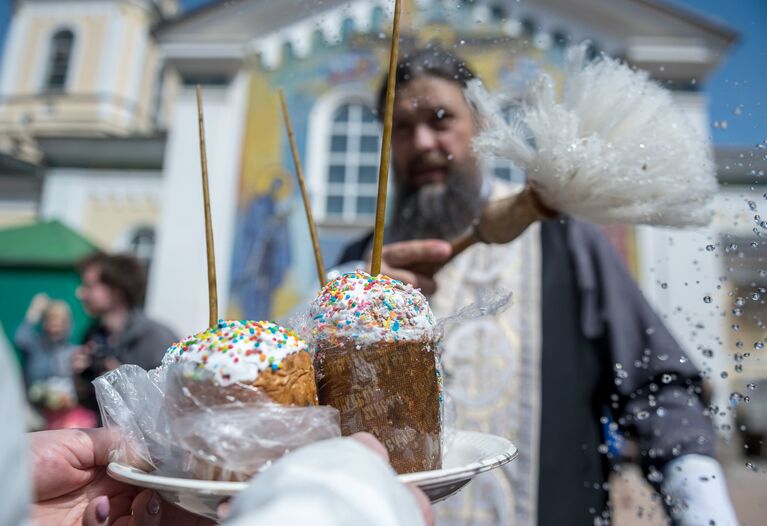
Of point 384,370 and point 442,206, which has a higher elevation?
point 442,206

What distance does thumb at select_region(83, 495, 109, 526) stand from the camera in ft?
2.79

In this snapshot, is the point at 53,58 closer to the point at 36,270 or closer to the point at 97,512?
the point at 36,270

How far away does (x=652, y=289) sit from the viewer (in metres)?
4.35

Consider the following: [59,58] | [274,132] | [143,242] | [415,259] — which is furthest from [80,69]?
[415,259]

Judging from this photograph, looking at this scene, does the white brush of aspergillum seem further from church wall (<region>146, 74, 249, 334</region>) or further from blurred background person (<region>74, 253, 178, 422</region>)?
church wall (<region>146, 74, 249, 334</region>)

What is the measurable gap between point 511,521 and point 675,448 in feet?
2.15

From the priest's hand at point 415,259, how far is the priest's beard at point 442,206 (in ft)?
0.95

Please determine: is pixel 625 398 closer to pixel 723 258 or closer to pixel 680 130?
pixel 723 258

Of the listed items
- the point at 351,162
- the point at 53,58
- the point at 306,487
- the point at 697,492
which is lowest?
the point at 697,492

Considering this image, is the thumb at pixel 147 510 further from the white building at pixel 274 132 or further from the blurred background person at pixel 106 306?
the white building at pixel 274 132

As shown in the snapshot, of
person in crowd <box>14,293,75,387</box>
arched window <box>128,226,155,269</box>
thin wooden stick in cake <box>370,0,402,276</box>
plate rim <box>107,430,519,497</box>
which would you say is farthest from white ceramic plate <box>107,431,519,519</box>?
arched window <box>128,226,155,269</box>

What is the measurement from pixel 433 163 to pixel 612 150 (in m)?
0.79

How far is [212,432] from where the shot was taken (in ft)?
2.27

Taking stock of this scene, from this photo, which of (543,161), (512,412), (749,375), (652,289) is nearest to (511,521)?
(512,412)
